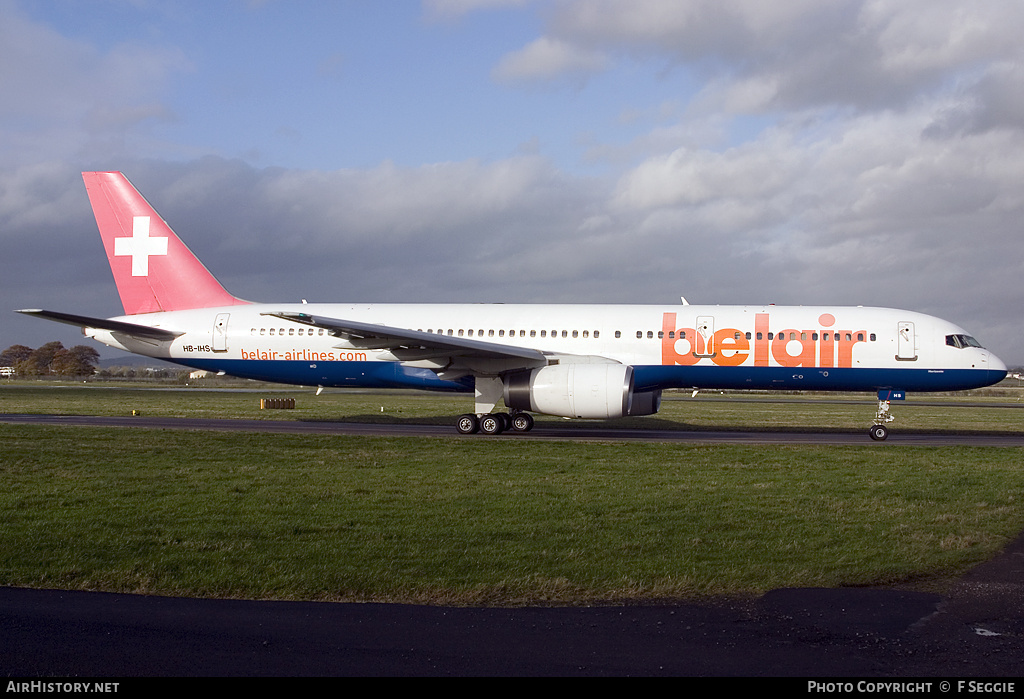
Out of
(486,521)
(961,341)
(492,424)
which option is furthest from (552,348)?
(486,521)

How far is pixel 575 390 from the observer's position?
70.1 ft

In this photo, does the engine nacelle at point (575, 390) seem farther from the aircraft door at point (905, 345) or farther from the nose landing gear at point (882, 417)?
the aircraft door at point (905, 345)

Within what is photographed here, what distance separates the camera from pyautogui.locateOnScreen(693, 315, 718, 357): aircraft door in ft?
77.5

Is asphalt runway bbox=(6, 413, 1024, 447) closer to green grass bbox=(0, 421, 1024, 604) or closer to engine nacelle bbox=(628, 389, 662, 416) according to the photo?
engine nacelle bbox=(628, 389, 662, 416)

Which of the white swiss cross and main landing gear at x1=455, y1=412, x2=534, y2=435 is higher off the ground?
the white swiss cross

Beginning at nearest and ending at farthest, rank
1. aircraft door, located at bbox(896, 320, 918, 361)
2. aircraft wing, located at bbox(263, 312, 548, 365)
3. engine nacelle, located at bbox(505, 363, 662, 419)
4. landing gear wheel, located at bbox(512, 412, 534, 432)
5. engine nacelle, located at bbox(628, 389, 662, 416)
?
engine nacelle, located at bbox(505, 363, 662, 419), aircraft wing, located at bbox(263, 312, 548, 365), aircraft door, located at bbox(896, 320, 918, 361), engine nacelle, located at bbox(628, 389, 662, 416), landing gear wheel, located at bbox(512, 412, 534, 432)

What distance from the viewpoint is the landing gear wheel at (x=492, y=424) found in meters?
23.3

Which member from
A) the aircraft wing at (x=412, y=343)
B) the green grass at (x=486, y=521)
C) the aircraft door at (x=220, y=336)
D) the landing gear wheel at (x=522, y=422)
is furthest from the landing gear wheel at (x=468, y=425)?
the aircraft door at (x=220, y=336)

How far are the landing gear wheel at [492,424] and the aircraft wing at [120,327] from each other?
410 inches

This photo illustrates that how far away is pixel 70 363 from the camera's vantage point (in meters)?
128

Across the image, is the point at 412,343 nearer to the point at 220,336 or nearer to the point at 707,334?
the point at 220,336

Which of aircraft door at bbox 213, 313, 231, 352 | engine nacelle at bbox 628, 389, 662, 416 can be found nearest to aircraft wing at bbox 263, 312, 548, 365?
engine nacelle at bbox 628, 389, 662, 416

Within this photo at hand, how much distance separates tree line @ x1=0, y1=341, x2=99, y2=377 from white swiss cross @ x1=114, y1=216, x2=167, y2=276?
304ft

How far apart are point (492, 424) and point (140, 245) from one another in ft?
43.7
